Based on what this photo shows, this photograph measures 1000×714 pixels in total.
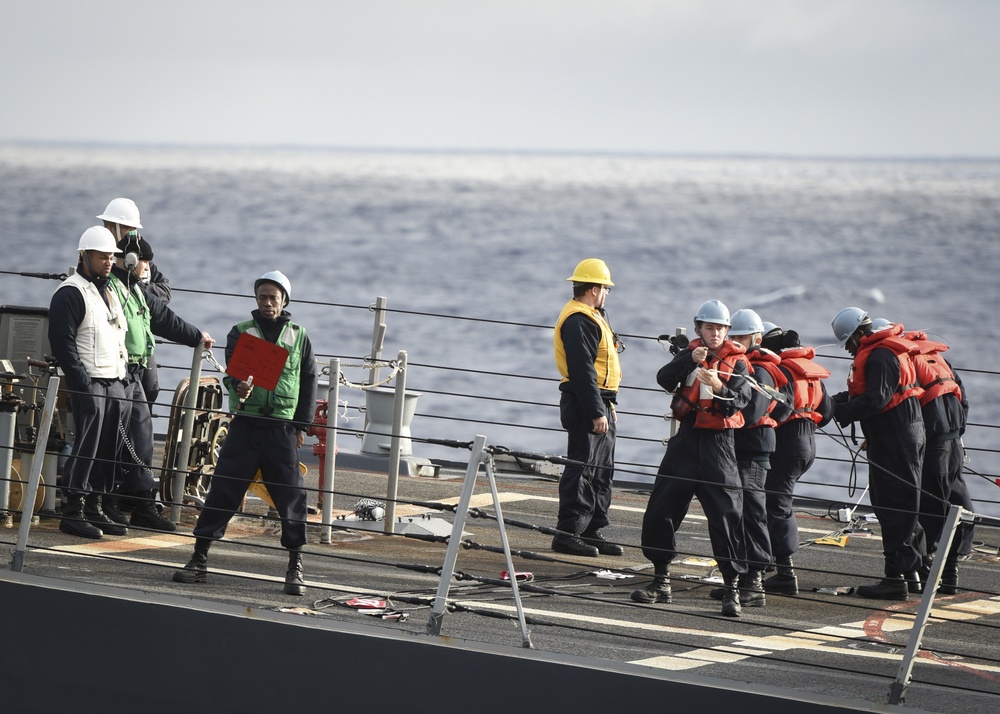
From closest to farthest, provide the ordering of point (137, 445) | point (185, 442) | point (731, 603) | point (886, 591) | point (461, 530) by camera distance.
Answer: point (461, 530) → point (731, 603) → point (886, 591) → point (137, 445) → point (185, 442)

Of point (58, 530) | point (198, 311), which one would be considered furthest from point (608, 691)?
point (198, 311)

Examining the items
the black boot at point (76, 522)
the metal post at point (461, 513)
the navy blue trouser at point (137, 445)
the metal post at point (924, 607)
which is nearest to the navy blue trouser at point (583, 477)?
the navy blue trouser at point (137, 445)

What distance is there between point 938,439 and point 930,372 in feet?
1.34

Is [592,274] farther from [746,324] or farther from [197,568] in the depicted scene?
[197,568]

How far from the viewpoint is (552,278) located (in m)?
63.9

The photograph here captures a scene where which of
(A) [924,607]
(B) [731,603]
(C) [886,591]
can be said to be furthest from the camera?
(C) [886,591]

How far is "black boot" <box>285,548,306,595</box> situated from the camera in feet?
21.7

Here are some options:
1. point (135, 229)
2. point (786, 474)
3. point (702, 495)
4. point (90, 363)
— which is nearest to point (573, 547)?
point (786, 474)

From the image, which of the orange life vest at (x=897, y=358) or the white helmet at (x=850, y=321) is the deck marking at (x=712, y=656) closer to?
the orange life vest at (x=897, y=358)

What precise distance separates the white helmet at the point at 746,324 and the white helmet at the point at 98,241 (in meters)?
3.34

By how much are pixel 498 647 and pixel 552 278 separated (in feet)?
192

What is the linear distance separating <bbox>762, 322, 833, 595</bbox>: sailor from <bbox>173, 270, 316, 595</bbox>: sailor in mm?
2655

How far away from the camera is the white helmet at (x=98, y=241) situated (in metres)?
7.45

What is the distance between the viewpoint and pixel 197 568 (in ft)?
22.0
